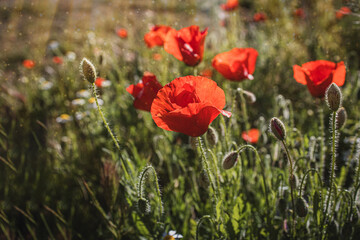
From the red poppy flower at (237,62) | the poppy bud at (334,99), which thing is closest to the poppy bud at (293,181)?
the poppy bud at (334,99)

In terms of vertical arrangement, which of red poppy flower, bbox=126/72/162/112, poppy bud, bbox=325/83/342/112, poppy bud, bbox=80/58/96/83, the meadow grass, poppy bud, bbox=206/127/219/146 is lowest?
the meadow grass

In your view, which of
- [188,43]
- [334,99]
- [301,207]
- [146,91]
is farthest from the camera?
[188,43]

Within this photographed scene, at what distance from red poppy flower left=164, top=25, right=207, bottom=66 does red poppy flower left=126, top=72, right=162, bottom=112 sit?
223 millimetres

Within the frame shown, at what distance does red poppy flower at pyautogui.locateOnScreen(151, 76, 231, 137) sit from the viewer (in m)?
0.93

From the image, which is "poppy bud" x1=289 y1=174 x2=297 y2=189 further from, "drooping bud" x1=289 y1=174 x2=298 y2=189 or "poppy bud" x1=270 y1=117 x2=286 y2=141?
"poppy bud" x1=270 y1=117 x2=286 y2=141

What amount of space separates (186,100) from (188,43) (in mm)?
555

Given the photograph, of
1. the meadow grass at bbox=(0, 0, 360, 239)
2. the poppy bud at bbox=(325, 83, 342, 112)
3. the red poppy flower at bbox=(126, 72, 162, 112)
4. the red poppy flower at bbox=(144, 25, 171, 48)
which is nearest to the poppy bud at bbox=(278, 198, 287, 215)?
the meadow grass at bbox=(0, 0, 360, 239)

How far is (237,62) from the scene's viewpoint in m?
1.44

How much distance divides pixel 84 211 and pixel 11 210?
18.6 inches

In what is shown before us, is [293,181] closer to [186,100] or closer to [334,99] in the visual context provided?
[334,99]

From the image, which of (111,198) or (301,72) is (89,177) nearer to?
(111,198)

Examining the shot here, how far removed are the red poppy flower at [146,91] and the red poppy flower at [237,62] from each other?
1.15ft

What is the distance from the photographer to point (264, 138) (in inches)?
63.6

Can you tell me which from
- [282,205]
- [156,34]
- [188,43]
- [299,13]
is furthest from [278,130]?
[299,13]
